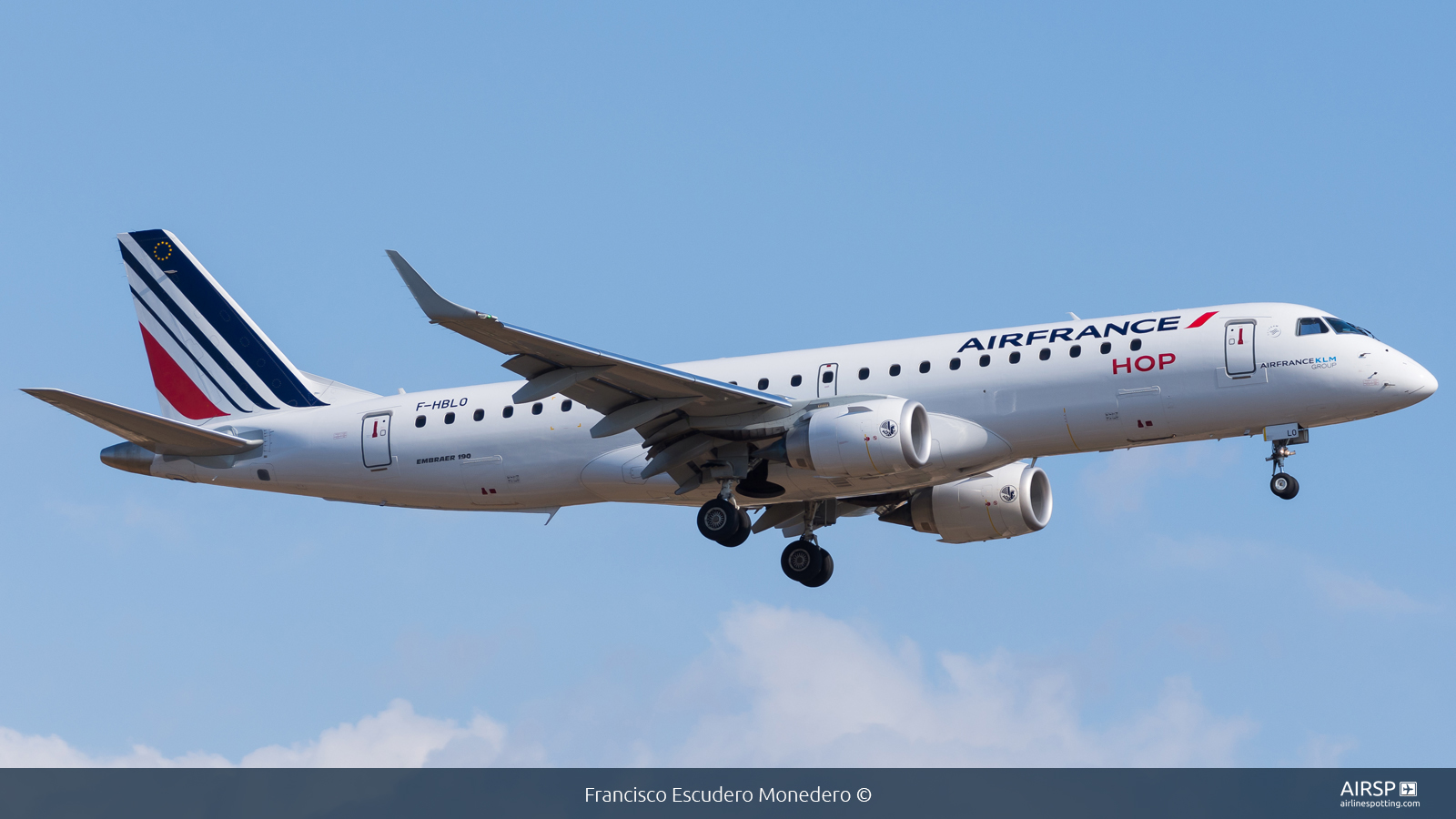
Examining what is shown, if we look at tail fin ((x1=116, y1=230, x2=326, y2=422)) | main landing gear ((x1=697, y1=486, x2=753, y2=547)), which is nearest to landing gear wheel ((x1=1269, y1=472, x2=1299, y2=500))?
main landing gear ((x1=697, y1=486, x2=753, y2=547))

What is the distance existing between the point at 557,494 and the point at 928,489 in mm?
Result: 8576

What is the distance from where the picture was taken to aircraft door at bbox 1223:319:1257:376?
32875 millimetres

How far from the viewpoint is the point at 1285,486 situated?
33.6m

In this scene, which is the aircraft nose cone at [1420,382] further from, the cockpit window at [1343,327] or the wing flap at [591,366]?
the wing flap at [591,366]

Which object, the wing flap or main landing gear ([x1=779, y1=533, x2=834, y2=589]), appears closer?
the wing flap

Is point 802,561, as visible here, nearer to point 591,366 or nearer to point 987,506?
point 987,506

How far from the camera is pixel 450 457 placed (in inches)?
1473

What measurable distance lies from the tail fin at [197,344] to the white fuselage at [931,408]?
157 cm

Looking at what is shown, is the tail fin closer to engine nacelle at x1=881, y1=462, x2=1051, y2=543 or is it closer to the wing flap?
the wing flap

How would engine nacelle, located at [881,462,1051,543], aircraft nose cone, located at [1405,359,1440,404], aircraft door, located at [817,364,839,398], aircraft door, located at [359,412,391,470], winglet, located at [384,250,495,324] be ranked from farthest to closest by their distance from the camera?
1. engine nacelle, located at [881,462,1051,543]
2. aircraft door, located at [359,412,391,470]
3. aircraft door, located at [817,364,839,398]
4. aircraft nose cone, located at [1405,359,1440,404]
5. winglet, located at [384,250,495,324]

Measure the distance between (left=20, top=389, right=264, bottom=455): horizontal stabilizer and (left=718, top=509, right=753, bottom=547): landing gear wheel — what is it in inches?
447

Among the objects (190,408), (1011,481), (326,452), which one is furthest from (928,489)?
(190,408)

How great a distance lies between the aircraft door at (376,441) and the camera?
38000 mm

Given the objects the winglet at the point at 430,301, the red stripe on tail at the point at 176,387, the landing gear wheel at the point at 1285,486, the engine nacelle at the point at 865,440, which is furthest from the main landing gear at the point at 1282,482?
the red stripe on tail at the point at 176,387
